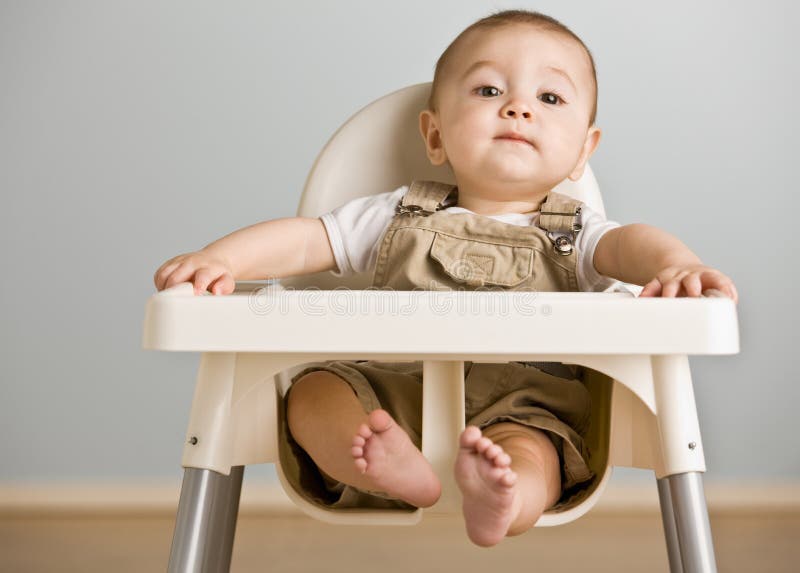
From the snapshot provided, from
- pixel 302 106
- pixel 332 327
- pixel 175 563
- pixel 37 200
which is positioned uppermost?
pixel 302 106

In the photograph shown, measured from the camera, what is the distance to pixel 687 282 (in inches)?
26.6

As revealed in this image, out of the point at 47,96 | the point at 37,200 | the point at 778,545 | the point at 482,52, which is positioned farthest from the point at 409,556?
the point at 47,96

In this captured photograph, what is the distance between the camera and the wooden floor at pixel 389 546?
4.31 feet

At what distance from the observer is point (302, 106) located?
1564mm

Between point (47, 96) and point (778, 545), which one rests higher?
point (47, 96)

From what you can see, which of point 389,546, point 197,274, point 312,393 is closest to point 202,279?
point 197,274

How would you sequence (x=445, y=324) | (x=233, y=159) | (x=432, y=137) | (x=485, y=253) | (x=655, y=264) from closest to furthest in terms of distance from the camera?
(x=445, y=324) → (x=655, y=264) → (x=485, y=253) → (x=432, y=137) → (x=233, y=159)

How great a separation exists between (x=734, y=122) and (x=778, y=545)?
0.68 meters

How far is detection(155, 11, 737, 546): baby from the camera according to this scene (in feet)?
2.40

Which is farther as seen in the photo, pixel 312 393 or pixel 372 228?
pixel 372 228

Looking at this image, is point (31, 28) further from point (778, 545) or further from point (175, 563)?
point (778, 545)

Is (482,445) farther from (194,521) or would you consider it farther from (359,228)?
(359,228)

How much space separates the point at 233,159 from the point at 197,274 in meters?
0.87

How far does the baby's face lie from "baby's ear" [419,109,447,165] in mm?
13
